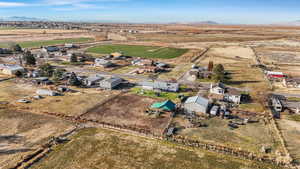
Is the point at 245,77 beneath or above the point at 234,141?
above

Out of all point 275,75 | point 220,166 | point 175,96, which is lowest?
point 220,166

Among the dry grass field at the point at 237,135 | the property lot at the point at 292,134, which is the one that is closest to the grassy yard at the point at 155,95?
the dry grass field at the point at 237,135

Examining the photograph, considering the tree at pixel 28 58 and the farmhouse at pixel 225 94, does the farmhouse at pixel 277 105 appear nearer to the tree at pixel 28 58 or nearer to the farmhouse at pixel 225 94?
the farmhouse at pixel 225 94

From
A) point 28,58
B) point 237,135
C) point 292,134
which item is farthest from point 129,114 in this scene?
point 28,58

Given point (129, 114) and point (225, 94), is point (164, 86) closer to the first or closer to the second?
point (225, 94)

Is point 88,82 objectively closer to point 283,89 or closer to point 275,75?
point 283,89

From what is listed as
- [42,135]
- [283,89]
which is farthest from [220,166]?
[283,89]
